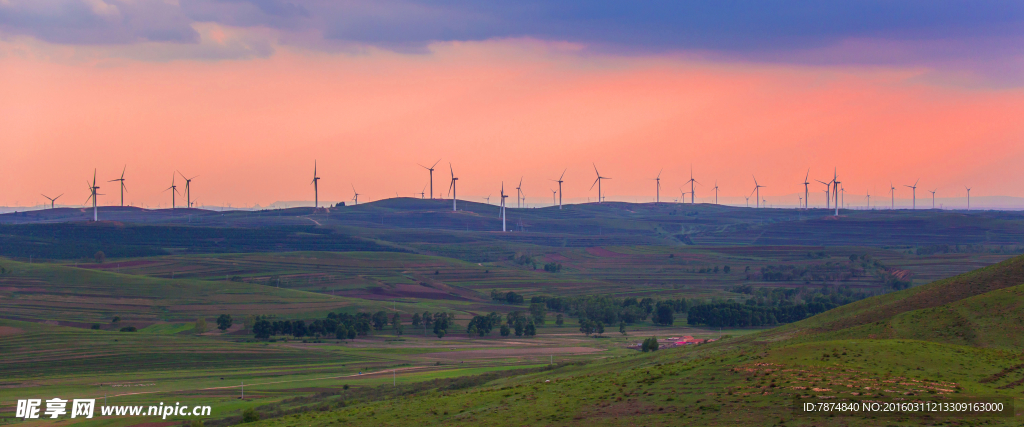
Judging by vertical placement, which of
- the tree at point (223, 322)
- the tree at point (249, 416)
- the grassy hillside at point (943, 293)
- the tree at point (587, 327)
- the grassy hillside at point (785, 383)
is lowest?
the tree at point (587, 327)

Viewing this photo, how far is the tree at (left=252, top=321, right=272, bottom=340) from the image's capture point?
148 meters

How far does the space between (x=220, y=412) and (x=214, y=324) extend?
87.4 m

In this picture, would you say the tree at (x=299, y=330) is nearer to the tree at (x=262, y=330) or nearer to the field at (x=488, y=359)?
the field at (x=488, y=359)

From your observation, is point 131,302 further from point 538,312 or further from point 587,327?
point 587,327

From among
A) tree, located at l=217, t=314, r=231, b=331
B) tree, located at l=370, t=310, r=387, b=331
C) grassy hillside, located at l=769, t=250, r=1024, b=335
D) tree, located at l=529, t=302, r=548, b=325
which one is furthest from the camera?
tree, located at l=529, t=302, r=548, b=325

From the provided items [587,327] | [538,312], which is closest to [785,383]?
[587,327]

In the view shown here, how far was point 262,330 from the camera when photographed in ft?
488

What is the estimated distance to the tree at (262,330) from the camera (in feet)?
486

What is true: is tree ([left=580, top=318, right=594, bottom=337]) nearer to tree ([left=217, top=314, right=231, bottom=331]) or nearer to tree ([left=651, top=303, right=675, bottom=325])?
tree ([left=651, top=303, right=675, bottom=325])

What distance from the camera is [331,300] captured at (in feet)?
630

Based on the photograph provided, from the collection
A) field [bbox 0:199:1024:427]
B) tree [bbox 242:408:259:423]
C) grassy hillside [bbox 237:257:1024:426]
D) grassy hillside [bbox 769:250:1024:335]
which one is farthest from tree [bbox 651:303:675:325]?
tree [bbox 242:408:259:423]

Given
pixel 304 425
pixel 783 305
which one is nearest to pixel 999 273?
pixel 304 425

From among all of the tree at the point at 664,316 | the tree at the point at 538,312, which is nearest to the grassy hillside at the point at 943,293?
the tree at the point at 664,316

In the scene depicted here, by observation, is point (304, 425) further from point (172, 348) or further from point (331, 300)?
point (331, 300)
